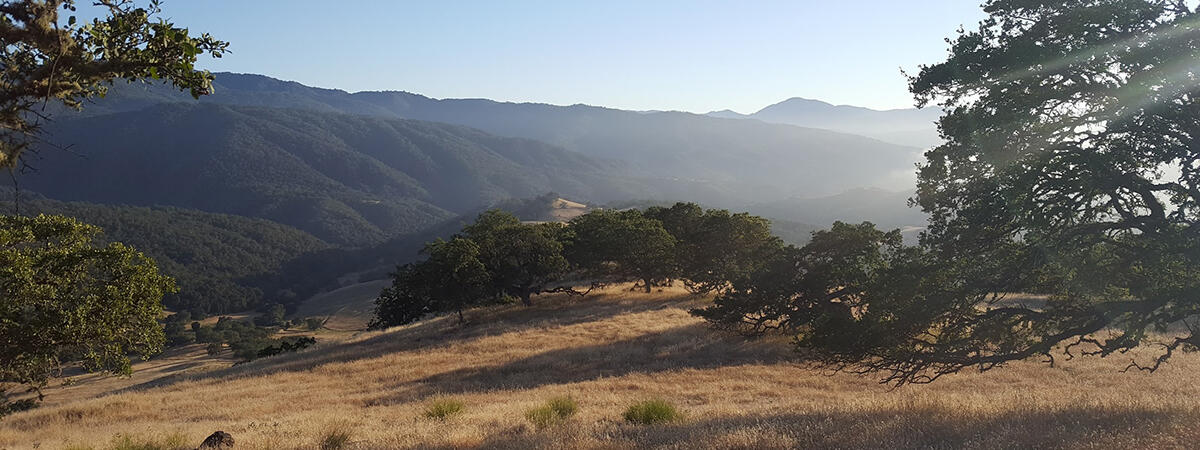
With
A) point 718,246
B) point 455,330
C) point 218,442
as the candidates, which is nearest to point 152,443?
point 218,442

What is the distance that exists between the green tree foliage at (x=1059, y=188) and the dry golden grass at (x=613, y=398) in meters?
1.64

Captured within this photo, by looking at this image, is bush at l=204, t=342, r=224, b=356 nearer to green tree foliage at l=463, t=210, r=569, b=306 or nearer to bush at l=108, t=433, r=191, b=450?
green tree foliage at l=463, t=210, r=569, b=306

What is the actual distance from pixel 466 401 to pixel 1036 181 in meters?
16.1

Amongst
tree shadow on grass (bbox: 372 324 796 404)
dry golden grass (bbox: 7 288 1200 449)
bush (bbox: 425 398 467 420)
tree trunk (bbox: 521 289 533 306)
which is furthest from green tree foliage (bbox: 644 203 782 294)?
bush (bbox: 425 398 467 420)

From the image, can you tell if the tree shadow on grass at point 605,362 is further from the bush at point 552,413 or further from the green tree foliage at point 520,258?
the green tree foliage at point 520,258

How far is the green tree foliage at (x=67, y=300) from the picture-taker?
31.9 feet

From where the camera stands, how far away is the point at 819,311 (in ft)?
90.4

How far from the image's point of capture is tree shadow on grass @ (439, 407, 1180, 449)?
→ 28.2ft

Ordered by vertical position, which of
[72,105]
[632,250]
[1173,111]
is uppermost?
[72,105]

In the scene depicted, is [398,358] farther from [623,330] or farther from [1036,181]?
[1036,181]

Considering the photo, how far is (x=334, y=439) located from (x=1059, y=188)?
14.5m

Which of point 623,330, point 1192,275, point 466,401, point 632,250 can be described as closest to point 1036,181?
point 1192,275

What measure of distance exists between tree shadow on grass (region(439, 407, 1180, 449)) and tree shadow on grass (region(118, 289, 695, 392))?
1043 inches

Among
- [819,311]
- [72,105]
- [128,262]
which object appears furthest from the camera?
[819,311]
